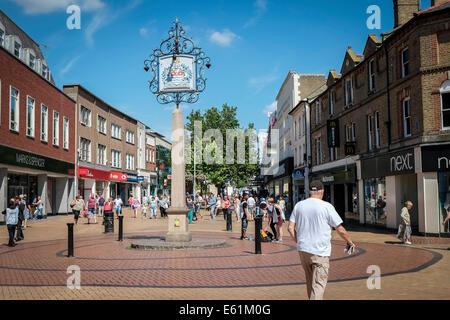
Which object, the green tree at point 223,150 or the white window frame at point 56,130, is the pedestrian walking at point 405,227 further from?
the green tree at point 223,150

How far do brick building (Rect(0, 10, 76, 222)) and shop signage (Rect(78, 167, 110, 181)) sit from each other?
2153 mm

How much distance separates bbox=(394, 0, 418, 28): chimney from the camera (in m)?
23.7

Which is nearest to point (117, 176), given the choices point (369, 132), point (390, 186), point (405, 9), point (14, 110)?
point (14, 110)

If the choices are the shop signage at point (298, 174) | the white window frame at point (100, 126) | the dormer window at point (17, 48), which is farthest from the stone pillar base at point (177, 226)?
the white window frame at point (100, 126)

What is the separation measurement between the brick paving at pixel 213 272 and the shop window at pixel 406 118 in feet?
21.9

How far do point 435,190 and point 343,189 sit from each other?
A: 41.9ft

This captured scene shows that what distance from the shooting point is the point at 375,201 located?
24016 millimetres

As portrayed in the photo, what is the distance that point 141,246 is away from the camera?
1442 centimetres

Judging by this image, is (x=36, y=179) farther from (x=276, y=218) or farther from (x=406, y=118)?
(x=406, y=118)

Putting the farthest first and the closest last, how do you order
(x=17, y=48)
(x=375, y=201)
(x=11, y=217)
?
(x=17, y=48)
(x=375, y=201)
(x=11, y=217)

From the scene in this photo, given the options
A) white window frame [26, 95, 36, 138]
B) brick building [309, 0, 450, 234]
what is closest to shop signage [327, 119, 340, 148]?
brick building [309, 0, 450, 234]

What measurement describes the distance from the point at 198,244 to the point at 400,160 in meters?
10.8

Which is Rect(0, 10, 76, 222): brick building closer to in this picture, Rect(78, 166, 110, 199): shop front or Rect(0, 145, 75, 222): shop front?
Rect(0, 145, 75, 222): shop front
